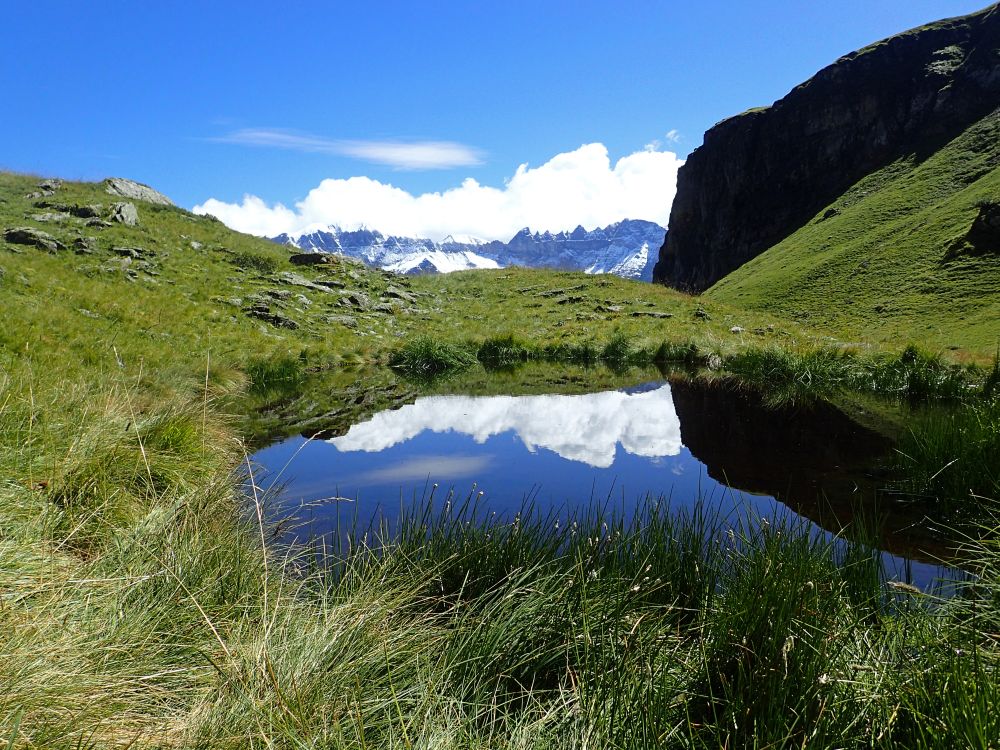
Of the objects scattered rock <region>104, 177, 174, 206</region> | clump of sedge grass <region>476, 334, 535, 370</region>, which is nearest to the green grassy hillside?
clump of sedge grass <region>476, 334, 535, 370</region>

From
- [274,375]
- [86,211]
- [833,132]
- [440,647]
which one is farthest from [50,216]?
[833,132]

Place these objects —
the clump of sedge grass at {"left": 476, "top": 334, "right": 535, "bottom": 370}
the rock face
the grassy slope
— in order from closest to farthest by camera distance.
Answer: the clump of sedge grass at {"left": 476, "top": 334, "right": 535, "bottom": 370}
the grassy slope
the rock face

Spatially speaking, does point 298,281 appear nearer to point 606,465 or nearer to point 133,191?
point 133,191

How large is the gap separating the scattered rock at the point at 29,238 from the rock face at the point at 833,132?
59688mm

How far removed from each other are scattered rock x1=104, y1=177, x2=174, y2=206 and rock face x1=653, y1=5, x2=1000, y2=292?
5420 centimetres

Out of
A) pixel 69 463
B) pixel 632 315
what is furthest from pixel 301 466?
pixel 632 315

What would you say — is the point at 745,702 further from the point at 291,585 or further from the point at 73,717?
the point at 291,585

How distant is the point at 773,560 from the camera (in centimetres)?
349

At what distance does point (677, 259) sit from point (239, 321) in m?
113

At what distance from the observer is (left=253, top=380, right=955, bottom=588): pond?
23.2ft

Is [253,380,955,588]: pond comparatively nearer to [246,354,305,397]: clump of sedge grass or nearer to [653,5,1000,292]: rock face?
[246,354,305,397]: clump of sedge grass

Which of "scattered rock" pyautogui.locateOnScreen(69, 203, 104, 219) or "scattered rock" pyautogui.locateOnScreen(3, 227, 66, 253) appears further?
"scattered rock" pyautogui.locateOnScreen(69, 203, 104, 219)

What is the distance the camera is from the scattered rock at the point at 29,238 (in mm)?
22688

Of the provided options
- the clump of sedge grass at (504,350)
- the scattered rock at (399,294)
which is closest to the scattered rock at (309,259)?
the scattered rock at (399,294)
